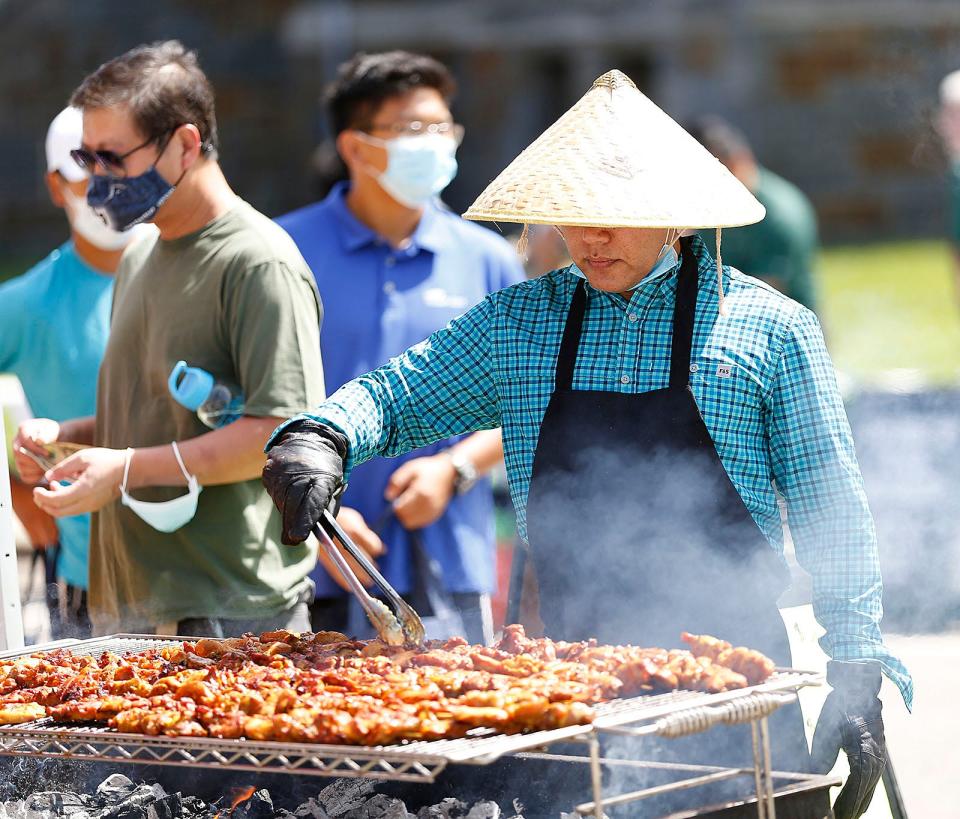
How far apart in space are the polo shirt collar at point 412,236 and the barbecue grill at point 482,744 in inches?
96.7

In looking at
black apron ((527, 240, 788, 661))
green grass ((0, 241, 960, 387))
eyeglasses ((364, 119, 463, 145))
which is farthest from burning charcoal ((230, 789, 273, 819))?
green grass ((0, 241, 960, 387))

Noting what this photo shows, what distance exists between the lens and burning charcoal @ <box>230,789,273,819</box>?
10.7 ft

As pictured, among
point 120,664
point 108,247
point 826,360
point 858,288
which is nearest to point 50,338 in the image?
point 108,247

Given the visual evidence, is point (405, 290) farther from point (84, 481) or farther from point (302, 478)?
point (302, 478)

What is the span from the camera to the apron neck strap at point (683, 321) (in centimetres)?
327

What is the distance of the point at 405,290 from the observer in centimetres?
518

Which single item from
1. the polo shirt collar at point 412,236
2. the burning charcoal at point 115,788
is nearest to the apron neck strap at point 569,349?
the burning charcoal at point 115,788

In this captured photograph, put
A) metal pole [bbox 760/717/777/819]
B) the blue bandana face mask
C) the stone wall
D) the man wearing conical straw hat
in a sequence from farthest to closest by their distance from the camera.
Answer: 1. the stone wall
2. the blue bandana face mask
3. the man wearing conical straw hat
4. metal pole [bbox 760/717/777/819]

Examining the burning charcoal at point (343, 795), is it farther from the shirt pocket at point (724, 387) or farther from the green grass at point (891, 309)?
the green grass at point (891, 309)

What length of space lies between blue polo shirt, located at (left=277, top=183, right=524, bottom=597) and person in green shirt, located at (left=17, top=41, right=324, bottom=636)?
2.73ft

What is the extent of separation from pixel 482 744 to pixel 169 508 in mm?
1627

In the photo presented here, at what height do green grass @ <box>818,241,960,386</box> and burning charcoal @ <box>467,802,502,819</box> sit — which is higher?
green grass @ <box>818,241,960,386</box>

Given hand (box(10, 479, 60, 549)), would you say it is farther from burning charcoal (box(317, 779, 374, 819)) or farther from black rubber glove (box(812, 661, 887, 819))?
black rubber glove (box(812, 661, 887, 819))

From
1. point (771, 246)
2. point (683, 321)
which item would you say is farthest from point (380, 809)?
point (771, 246)
